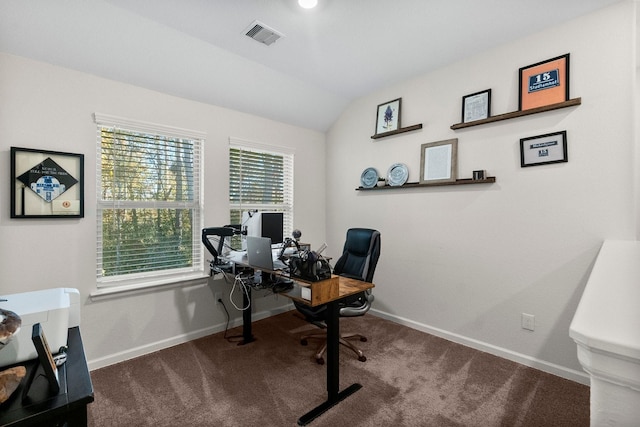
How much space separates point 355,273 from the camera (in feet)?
8.99

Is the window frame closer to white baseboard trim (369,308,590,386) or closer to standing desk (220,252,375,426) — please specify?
standing desk (220,252,375,426)

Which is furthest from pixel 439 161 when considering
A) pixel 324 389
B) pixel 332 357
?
pixel 324 389

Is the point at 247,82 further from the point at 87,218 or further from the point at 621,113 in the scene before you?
the point at 621,113

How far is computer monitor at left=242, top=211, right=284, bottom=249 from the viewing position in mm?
2572

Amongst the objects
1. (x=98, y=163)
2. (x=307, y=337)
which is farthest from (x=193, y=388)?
(x=98, y=163)

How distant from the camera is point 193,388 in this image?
7.11ft

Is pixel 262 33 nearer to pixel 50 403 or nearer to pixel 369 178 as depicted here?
pixel 369 178

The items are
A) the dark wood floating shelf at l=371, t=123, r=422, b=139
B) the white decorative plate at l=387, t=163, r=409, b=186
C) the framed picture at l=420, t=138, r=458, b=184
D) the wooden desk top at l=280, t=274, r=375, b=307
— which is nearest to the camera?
the wooden desk top at l=280, t=274, r=375, b=307

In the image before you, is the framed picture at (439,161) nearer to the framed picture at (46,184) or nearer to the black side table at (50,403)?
the black side table at (50,403)

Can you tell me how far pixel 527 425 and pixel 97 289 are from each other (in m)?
3.22

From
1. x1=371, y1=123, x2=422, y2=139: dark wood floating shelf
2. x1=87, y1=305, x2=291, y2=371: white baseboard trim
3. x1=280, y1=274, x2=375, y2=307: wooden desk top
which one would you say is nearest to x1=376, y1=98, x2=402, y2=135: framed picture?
x1=371, y1=123, x2=422, y2=139: dark wood floating shelf

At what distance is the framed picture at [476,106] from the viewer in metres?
2.64

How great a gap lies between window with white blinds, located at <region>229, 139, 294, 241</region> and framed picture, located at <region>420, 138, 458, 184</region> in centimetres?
160

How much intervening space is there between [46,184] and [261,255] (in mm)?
1658
